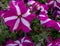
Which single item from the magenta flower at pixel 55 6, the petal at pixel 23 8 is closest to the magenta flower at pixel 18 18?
the petal at pixel 23 8

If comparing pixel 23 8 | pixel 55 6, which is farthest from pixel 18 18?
pixel 55 6

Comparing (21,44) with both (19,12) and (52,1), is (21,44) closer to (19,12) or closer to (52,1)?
(19,12)

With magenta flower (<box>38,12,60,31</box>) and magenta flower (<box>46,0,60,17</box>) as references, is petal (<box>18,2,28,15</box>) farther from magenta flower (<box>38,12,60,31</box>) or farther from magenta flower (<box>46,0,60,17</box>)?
magenta flower (<box>46,0,60,17</box>)

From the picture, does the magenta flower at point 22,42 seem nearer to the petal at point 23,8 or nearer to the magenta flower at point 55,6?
the petal at point 23,8

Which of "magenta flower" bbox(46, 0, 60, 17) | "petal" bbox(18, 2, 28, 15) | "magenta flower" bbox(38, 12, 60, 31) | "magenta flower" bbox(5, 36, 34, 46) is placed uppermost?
"magenta flower" bbox(46, 0, 60, 17)

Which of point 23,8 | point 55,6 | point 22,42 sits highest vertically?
A: point 55,6

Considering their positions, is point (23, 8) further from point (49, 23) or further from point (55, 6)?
point (55, 6)

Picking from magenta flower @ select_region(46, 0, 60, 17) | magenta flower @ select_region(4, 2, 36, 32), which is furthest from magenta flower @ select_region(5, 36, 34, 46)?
magenta flower @ select_region(46, 0, 60, 17)

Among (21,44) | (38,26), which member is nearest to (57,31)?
(38,26)

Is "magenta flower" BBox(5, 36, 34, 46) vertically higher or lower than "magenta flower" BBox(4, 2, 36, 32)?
lower
